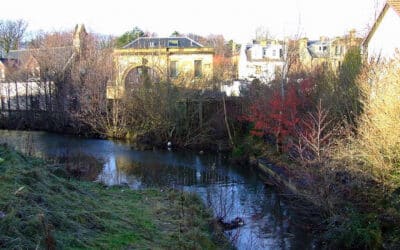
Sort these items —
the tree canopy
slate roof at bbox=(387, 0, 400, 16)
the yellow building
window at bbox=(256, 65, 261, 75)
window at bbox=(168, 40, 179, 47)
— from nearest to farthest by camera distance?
slate roof at bbox=(387, 0, 400, 16) < the yellow building < window at bbox=(168, 40, 179, 47) < window at bbox=(256, 65, 261, 75) < the tree canopy

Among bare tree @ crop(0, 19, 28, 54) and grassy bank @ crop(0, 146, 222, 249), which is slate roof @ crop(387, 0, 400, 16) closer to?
grassy bank @ crop(0, 146, 222, 249)

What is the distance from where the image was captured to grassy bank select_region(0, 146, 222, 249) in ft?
20.0

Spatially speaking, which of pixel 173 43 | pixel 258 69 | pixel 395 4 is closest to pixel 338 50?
pixel 258 69

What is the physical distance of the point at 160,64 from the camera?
31625 mm

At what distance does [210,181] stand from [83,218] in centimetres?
1024

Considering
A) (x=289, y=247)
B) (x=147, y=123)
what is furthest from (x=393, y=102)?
(x=147, y=123)

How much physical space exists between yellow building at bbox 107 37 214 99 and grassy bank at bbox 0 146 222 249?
1767 centimetres

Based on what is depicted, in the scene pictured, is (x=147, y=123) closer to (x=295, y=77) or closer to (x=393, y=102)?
(x=295, y=77)

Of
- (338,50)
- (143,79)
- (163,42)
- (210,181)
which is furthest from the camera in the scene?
(338,50)

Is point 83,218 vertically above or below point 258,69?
below

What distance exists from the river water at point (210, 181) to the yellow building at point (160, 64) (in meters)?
5.02

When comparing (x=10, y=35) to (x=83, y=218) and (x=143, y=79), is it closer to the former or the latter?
(x=143, y=79)

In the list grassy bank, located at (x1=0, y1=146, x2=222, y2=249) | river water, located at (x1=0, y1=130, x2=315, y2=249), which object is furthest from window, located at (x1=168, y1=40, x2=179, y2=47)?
grassy bank, located at (x1=0, y1=146, x2=222, y2=249)

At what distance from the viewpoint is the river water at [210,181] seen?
10961 mm
